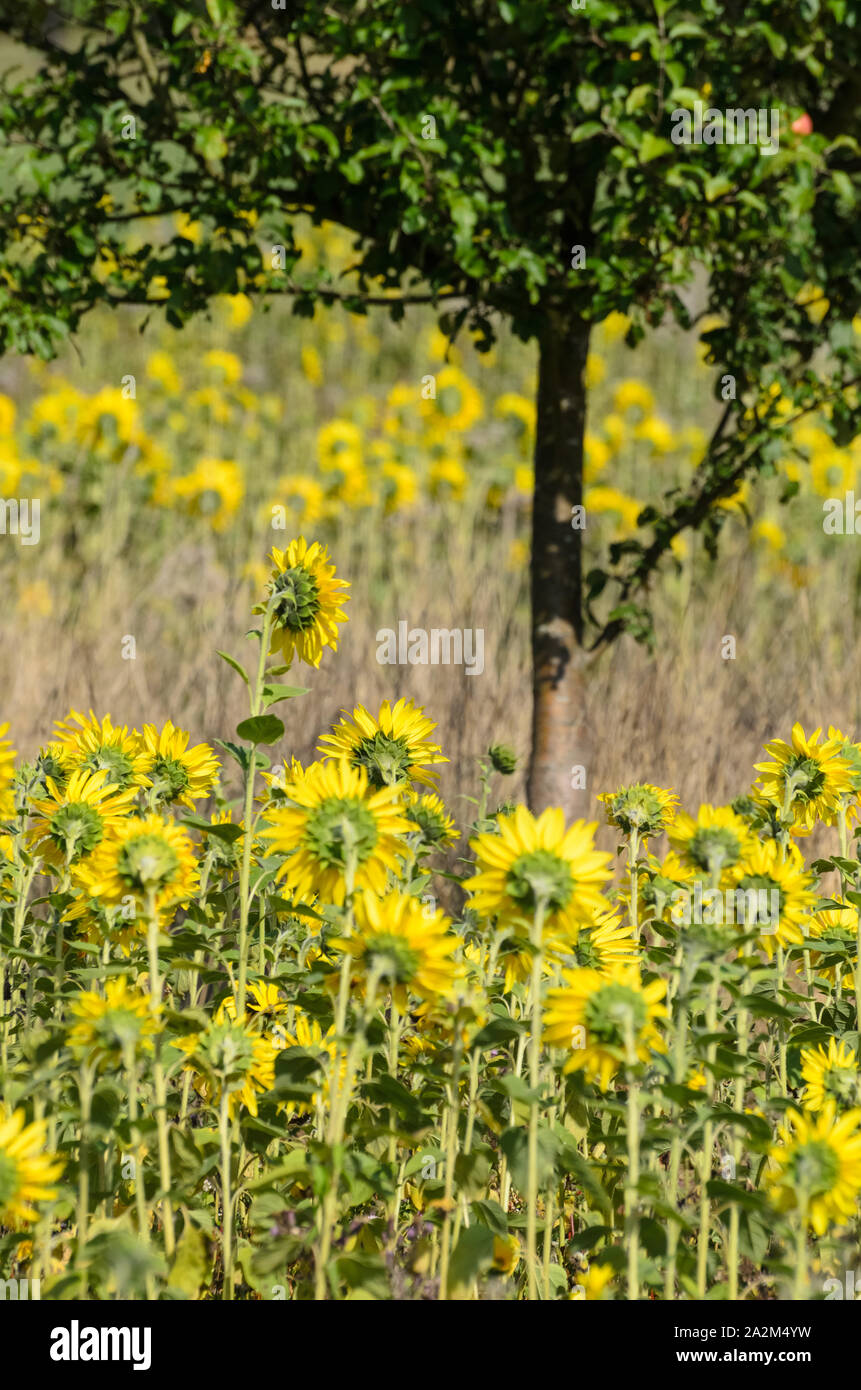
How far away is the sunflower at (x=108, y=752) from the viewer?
1.98 m

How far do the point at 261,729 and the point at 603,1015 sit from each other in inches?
23.7

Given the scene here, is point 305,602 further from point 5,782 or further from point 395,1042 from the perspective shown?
point 395,1042

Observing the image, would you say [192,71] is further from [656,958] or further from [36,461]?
[36,461]

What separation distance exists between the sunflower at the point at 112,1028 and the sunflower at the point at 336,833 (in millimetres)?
233

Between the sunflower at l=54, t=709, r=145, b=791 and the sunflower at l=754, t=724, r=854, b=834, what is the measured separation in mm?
941

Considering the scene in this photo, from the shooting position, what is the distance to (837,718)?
410 cm

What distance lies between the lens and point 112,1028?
1.37 meters

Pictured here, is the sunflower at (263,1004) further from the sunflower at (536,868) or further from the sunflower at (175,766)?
the sunflower at (536,868)

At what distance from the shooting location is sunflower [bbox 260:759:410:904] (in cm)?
148

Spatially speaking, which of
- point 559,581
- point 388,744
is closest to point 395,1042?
point 388,744

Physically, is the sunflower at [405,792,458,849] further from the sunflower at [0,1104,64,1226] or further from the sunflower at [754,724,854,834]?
the sunflower at [0,1104,64,1226]

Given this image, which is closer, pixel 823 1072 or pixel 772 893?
pixel 772 893

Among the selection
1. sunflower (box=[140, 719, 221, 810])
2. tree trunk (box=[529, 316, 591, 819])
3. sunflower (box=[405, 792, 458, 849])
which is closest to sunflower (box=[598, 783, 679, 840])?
sunflower (box=[405, 792, 458, 849])

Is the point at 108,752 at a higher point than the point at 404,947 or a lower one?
higher
